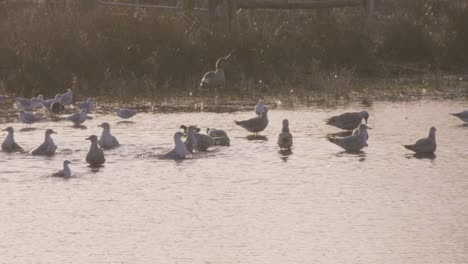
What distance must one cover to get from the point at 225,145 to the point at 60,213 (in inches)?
253

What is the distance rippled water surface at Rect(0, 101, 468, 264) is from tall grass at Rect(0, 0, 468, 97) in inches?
287

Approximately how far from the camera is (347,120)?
947 inches

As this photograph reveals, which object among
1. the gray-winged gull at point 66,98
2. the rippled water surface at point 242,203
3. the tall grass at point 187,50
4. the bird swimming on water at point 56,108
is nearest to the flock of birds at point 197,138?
the rippled water surface at point 242,203

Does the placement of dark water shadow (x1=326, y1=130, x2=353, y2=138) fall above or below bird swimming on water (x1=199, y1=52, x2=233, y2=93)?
below

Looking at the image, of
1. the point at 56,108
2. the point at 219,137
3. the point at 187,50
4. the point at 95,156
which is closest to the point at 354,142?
the point at 219,137

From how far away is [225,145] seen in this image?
72.7ft

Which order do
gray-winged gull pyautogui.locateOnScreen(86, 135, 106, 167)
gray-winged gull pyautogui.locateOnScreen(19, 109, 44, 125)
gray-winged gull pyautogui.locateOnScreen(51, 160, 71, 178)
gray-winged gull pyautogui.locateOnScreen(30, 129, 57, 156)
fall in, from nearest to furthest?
1. gray-winged gull pyautogui.locateOnScreen(51, 160, 71, 178)
2. gray-winged gull pyautogui.locateOnScreen(86, 135, 106, 167)
3. gray-winged gull pyautogui.locateOnScreen(30, 129, 57, 156)
4. gray-winged gull pyautogui.locateOnScreen(19, 109, 44, 125)

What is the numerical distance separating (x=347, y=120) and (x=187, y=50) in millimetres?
9465

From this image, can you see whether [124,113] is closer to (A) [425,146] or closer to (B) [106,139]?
(B) [106,139]

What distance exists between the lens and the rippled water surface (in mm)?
13984

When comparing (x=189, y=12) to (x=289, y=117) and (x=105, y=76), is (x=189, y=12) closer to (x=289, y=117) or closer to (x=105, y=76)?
(x=105, y=76)

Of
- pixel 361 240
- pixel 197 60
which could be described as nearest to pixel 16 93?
pixel 197 60

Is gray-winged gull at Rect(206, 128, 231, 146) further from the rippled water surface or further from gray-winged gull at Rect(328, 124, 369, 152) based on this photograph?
gray-winged gull at Rect(328, 124, 369, 152)

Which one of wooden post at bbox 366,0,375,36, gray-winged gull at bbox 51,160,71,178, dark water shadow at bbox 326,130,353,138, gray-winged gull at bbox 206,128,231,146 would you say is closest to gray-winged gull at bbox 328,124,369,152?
dark water shadow at bbox 326,130,353,138
